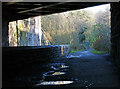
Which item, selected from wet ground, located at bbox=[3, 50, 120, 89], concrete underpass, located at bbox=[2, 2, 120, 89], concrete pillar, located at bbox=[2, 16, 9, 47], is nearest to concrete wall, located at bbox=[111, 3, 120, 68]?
concrete underpass, located at bbox=[2, 2, 120, 89]

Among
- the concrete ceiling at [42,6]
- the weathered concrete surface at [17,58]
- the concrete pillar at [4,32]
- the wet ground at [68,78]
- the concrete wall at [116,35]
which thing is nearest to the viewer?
the wet ground at [68,78]

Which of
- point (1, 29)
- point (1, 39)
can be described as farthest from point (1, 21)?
point (1, 39)

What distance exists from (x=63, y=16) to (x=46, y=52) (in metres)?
15.4

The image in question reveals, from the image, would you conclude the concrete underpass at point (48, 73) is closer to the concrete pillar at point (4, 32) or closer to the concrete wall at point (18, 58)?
the concrete wall at point (18, 58)

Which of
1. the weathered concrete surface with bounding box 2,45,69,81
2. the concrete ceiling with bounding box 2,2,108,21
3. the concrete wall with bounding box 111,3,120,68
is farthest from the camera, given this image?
the concrete ceiling with bounding box 2,2,108,21

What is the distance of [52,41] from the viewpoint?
21.8m

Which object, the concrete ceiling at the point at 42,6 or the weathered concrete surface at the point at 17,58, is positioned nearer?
the weathered concrete surface at the point at 17,58

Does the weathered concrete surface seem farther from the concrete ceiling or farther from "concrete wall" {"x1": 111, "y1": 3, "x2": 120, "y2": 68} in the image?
"concrete wall" {"x1": 111, "y1": 3, "x2": 120, "y2": 68}

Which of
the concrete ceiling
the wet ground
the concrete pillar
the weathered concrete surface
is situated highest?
the concrete ceiling

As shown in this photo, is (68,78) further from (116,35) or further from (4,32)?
(4,32)

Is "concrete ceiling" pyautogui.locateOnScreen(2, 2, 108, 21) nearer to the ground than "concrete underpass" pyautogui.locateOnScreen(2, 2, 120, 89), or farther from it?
farther from it

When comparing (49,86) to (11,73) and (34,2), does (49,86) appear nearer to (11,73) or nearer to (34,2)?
(11,73)

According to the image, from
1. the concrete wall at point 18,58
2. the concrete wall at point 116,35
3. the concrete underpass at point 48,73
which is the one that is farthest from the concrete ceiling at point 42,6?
the concrete wall at point 18,58

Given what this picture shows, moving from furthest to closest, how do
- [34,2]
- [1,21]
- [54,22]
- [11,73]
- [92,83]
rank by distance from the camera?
1. [54,22]
2. [1,21]
3. [34,2]
4. [11,73]
5. [92,83]
